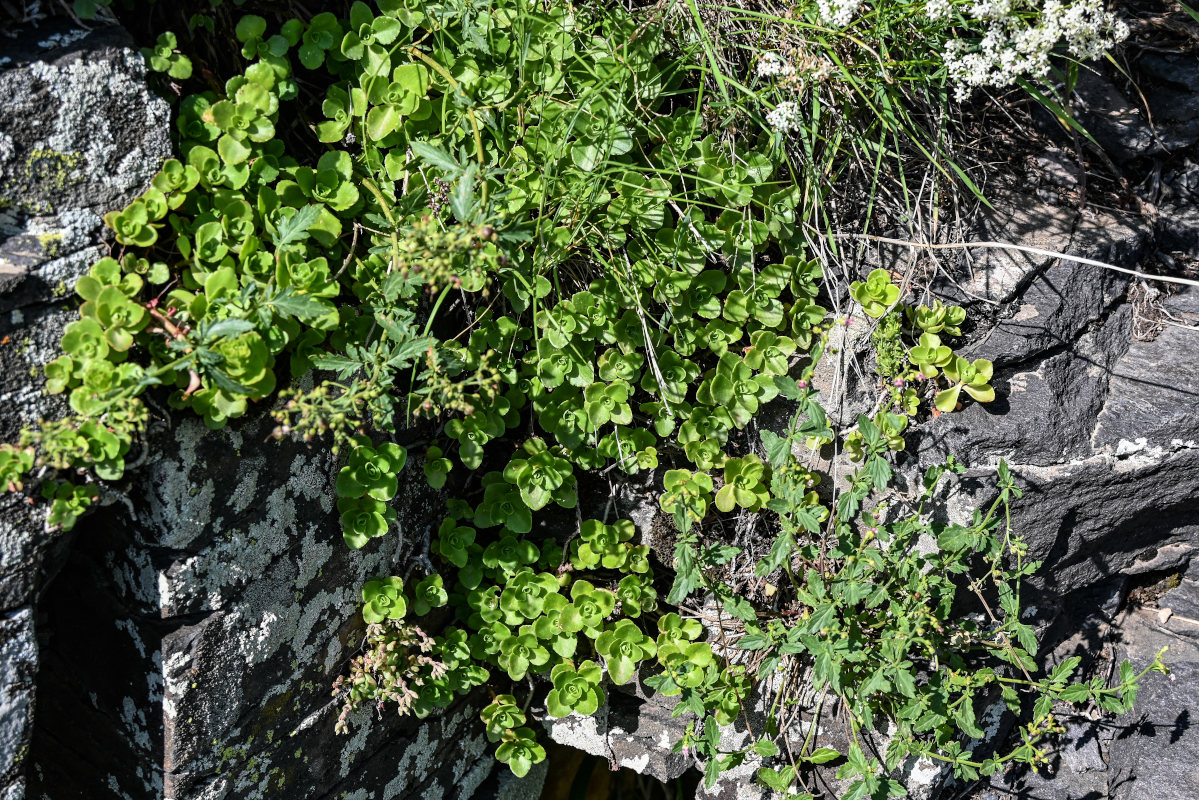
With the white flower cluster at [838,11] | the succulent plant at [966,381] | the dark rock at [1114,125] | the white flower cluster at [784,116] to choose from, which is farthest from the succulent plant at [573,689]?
the dark rock at [1114,125]

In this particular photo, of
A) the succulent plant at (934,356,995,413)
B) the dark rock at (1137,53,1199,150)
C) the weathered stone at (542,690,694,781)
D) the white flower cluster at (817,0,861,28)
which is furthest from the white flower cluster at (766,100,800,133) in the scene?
the weathered stone at (542,690,694,781)

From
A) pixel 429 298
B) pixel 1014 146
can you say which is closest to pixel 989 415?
pixel 1014 146

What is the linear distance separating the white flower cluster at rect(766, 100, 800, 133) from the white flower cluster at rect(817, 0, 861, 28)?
0.81 feet

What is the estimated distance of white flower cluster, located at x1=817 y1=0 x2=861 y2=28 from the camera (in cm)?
234

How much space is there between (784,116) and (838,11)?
32 cm

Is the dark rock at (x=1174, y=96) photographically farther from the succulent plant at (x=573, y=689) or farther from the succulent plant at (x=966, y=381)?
the succulent plant at (x=573, y=689)

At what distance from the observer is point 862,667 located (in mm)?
2590

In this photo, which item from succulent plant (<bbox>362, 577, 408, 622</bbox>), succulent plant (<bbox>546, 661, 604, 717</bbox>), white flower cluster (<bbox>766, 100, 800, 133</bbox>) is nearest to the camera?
white flower cluster (<bbox>766, 100, 800, 133</bbox>)

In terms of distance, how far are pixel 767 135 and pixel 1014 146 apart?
3.16 feet

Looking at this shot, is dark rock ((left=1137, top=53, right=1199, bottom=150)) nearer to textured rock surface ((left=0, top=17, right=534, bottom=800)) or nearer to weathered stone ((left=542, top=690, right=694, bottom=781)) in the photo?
weathered stone ((left=542, top=690, right=694, bottom=781))

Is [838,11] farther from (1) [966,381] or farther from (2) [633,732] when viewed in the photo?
(2) [633,732]

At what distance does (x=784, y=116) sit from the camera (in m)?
2.38

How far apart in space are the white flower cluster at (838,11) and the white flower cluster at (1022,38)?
1.06ft

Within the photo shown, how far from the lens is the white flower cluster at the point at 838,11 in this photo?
7.68 ft
